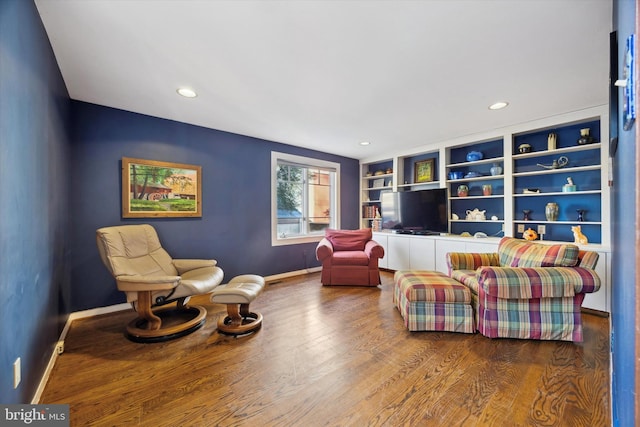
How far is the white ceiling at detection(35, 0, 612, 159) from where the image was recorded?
5.15 ft

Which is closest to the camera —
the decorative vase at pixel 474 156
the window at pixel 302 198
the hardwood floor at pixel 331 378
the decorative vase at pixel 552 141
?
the hardwood floor at pixel 331 378

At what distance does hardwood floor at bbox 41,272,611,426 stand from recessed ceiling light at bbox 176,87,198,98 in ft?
Result: 7.61

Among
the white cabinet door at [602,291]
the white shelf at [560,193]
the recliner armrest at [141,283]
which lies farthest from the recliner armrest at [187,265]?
the white cabinet door at [602,291]

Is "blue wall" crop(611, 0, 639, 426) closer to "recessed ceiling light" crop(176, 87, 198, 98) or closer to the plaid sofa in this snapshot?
the plaid sofa

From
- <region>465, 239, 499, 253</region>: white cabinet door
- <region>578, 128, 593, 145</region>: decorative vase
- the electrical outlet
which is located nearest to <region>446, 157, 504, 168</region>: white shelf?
<region>578, 128, 593, 145</region>: decorative vase

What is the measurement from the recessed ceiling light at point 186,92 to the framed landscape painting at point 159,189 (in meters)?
1.02

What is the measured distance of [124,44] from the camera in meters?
1.87

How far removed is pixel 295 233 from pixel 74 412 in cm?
353

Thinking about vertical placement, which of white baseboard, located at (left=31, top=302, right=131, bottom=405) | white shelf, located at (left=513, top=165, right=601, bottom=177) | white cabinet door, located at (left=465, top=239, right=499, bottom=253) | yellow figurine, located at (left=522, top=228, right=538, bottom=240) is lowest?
white baseboard, located at (left=31, top=302, right=131, bottom=405)

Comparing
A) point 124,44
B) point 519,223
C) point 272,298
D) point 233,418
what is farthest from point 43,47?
point 519,223

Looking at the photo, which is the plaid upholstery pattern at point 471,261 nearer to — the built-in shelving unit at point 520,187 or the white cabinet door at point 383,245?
the built-in shelving unit at point 520,187

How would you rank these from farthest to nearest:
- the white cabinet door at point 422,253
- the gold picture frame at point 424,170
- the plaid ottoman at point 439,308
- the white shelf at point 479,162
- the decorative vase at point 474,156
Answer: the gold picture frame at point 424,170 < the white cabinet door at point 422,253 < the decorative vase at point 474,156 < the white shelf at point 479,162 < the plaid ottoman at point 439,308

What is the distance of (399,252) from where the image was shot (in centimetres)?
459

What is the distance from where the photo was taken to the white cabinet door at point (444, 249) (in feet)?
12.5
